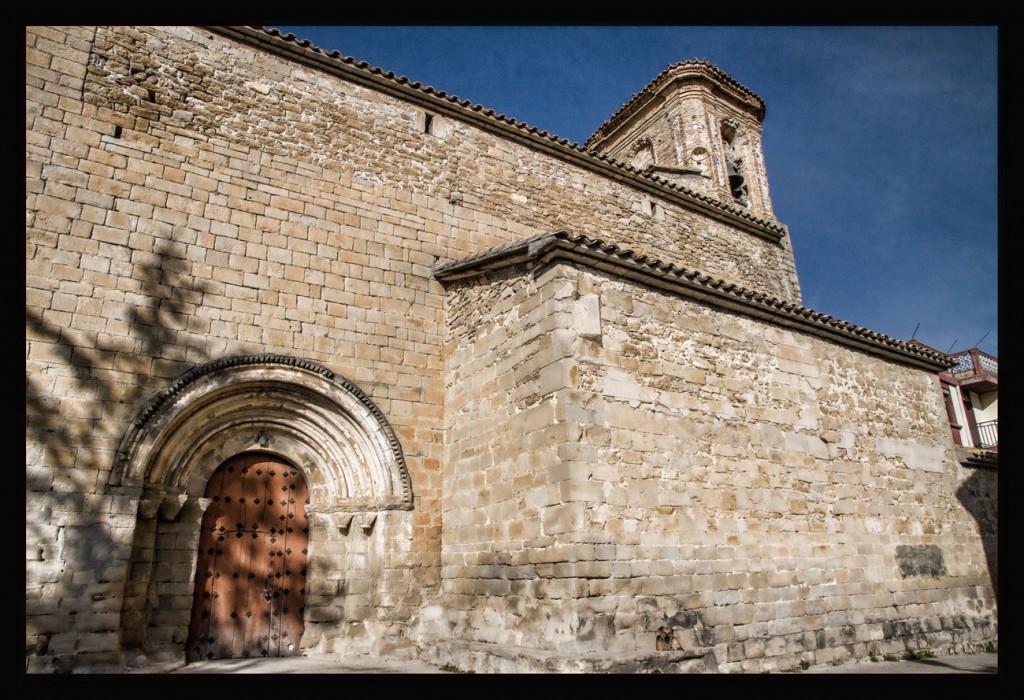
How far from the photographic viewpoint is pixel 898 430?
30.2ft

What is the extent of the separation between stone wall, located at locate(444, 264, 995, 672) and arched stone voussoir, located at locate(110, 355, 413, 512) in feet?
2.89

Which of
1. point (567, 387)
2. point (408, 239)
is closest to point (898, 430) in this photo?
point (567, 387)

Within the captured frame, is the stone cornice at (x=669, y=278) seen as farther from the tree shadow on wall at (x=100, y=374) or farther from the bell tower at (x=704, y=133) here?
the bell tower at (x=704, y=133)

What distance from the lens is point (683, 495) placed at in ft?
21.3

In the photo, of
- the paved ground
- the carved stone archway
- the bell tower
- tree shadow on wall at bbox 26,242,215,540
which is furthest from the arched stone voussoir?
the bell tower

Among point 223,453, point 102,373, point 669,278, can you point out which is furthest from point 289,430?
point 669,278

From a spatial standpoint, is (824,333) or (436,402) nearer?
(436,402)

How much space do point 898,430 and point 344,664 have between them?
306 inches

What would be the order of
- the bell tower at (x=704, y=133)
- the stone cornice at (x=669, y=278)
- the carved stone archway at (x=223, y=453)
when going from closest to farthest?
the carved stone archway at (x=223, y=453) < the stone cornice at (x=669, y=278) < the bell tower at (x=704, y=133)

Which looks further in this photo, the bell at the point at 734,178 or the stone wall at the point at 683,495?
the bell at the point at 734,178

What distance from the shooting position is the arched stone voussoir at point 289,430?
21.2ft

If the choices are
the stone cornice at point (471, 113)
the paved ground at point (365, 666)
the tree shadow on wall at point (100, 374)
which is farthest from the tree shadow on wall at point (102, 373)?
the stone cornice at point (471, 113)

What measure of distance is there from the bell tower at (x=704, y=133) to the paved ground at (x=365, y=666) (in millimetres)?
9834
